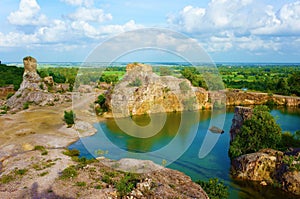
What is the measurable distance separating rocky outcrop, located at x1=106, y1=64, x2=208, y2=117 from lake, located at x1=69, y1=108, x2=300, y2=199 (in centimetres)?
306

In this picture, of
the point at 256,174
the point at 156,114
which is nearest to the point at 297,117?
the point at 156,114

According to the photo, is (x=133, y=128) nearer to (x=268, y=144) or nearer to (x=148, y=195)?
(x=268, y=144)

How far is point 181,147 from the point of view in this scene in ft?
89.2

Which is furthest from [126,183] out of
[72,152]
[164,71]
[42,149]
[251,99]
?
[251,99]

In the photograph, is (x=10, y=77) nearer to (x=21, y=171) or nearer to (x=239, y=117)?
(x=21, y=171)

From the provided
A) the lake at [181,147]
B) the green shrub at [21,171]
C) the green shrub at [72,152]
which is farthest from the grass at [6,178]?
the lake at [181,147]

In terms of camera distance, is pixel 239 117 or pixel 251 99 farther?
pixel 251 99

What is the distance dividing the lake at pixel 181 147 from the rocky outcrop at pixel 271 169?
1.94 ft

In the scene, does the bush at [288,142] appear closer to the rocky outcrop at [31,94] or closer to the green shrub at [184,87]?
the green shrub at [184,87]

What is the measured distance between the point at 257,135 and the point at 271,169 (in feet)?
11.2

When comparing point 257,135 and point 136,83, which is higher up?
point 136,83

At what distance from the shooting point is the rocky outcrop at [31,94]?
4628 centimetres

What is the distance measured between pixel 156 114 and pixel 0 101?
28.9 m

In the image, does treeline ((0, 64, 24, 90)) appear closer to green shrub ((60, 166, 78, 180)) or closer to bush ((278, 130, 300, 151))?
A: green shrub ((60, 166, 78, 180))
